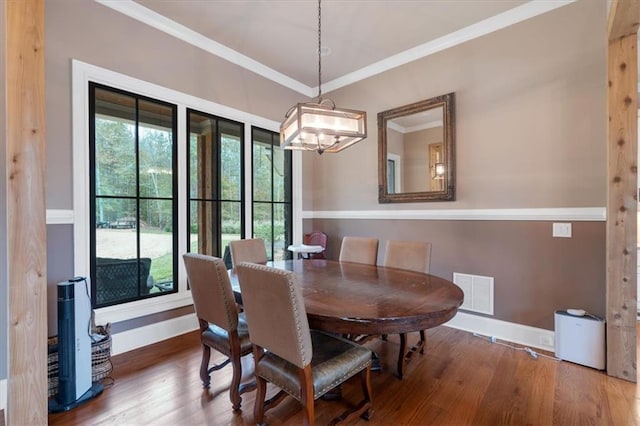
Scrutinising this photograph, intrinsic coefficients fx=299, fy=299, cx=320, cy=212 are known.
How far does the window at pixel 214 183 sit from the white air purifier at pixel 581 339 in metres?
3.21

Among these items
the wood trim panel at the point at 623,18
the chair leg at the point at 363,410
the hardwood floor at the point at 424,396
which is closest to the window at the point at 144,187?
the hardwood floor at the point at 424,396

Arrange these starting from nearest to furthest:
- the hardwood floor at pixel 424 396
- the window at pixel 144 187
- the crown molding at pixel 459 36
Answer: the hardwood floor at pixel 424 396 → the window at pixel 144 187 → the crown molding at pixel 459 36

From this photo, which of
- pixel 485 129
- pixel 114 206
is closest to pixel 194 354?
pixel 114 206

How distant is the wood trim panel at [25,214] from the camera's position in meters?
1.55

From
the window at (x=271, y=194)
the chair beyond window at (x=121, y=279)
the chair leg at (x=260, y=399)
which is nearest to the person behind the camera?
the chair leg at (x=260, y=399)

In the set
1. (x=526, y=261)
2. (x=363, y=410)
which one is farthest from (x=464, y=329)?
(x=363, y=410)

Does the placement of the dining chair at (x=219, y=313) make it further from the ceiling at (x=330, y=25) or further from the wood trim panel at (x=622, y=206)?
the wood trim panel at (x=622, y=206)

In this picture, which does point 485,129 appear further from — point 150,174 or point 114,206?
point 114,206

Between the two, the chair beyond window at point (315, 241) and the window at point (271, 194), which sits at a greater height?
the window at point (271, 194)

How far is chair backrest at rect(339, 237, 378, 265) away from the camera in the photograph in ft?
9.53

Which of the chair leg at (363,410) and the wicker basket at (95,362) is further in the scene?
the wicker basket at (95,362)

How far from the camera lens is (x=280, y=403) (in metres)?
1.89

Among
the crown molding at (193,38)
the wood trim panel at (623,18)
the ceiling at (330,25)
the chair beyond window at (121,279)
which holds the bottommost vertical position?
the chair beyond window at (121,279)

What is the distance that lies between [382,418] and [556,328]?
1.74 meters
